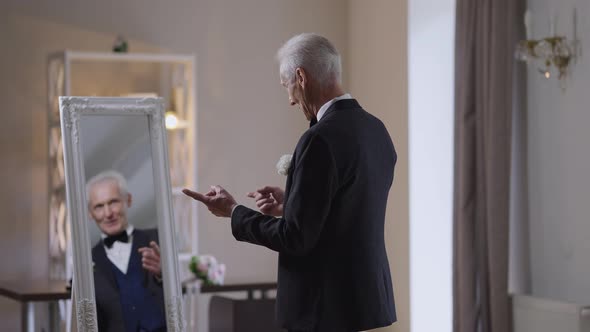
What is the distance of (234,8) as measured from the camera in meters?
6.34

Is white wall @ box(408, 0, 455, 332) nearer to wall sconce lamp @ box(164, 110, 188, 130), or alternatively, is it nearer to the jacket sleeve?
wall sconce lamp @ box(164, 110, 188, 130)

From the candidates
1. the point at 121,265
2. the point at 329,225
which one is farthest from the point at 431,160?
the point at 329,225

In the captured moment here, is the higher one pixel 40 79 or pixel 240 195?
pixel 40 79

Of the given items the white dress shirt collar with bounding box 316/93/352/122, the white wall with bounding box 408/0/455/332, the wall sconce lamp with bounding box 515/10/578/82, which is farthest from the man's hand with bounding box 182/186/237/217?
the white wall with bounding box 408/0/455/332

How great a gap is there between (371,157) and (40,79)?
375 centimetres

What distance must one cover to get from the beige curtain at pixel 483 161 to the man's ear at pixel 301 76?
255 centimetres

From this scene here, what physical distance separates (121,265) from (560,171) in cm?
263

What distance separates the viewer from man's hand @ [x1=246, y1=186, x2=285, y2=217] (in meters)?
2.94

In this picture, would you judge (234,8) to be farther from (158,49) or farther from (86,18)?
(86,18)

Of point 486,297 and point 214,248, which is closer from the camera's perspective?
point 486,297

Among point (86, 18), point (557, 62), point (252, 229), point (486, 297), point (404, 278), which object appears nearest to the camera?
point (252, 229)

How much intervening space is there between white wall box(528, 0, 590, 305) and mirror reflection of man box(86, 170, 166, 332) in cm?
240

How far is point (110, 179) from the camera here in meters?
3.49

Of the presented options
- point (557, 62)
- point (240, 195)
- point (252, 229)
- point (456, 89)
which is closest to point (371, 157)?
point (252, 229)
